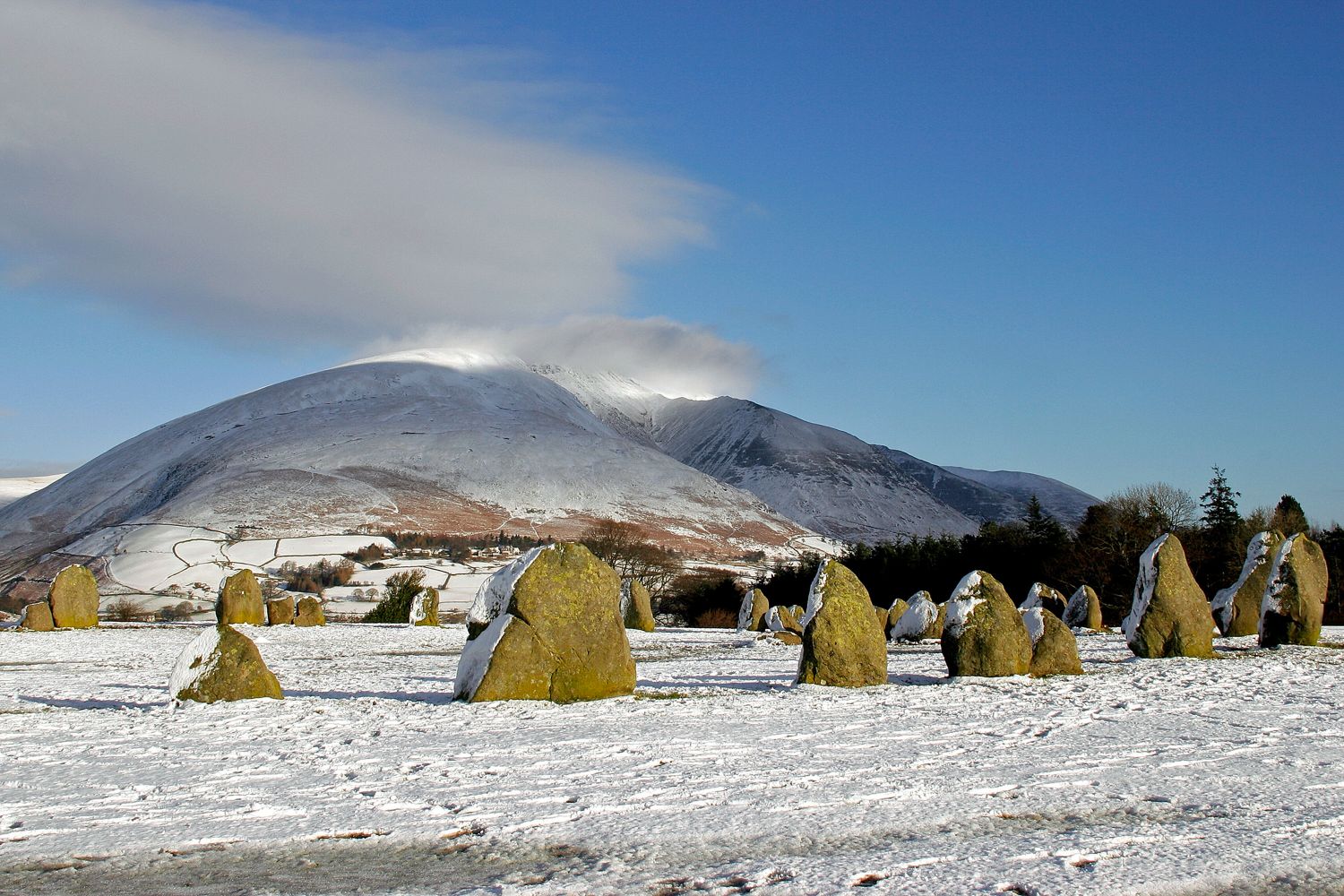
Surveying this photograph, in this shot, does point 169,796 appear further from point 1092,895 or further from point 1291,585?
point 1291,585

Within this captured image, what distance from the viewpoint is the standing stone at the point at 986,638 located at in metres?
16.2

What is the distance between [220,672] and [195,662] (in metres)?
0.42

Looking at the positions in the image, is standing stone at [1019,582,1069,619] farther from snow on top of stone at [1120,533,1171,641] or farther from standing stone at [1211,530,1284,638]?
snow on top of stone at [1120,533,1171,641]

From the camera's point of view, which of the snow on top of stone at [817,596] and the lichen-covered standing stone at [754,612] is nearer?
the snow on top of stone at [817,596]

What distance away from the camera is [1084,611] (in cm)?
3247

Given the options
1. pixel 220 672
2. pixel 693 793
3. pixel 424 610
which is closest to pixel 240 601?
pixel 424 610

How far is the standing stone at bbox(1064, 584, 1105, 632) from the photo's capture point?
3212 centimetres

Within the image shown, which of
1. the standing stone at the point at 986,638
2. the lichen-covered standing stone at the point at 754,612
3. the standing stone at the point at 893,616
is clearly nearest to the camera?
the standing stone at the point at 986,638

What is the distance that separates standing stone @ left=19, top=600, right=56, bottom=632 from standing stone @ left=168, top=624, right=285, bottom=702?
24535 mm

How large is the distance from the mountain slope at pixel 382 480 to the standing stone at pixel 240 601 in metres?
79.7

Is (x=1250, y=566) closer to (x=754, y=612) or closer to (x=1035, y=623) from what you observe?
(x=1035, y=623)

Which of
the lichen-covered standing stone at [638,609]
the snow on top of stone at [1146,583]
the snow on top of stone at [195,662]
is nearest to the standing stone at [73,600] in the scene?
the lichen-covered standing stone at [638,609]

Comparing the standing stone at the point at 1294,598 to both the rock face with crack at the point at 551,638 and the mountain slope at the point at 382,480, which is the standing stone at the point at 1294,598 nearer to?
the rock face with crack at the point at 551,638

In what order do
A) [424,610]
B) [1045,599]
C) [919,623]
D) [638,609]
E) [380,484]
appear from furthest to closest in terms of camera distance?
[380,484] → [424,610] → [638,609] → [1045,599] → [919,623]
